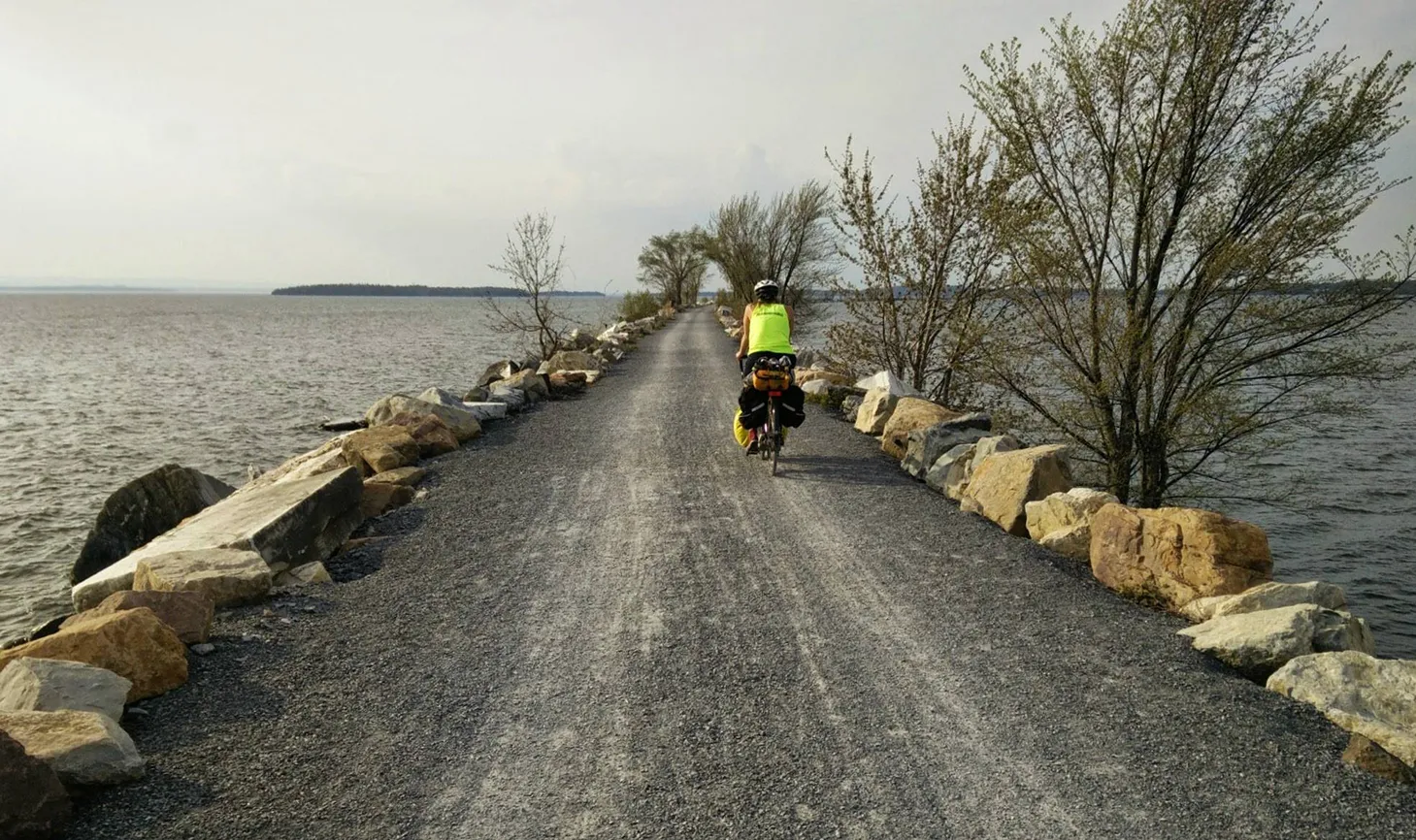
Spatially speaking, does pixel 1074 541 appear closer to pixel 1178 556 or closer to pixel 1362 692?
pixel 1178 556

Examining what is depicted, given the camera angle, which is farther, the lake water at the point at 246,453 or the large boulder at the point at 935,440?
the lake water at the point at 246,453

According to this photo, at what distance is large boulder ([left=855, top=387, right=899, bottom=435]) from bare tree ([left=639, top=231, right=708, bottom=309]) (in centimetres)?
6087

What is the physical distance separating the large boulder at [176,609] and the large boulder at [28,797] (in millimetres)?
1566

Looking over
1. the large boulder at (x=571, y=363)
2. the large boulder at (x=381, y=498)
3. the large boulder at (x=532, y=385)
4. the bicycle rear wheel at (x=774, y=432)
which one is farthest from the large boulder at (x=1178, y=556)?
the large boulder at (x=571, y=363)

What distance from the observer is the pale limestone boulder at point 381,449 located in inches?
347

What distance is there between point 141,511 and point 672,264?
67347 mm

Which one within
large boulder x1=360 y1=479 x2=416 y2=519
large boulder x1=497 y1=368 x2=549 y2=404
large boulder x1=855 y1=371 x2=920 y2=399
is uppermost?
large boulder x1=855 y1=371 x2=920 y2=399

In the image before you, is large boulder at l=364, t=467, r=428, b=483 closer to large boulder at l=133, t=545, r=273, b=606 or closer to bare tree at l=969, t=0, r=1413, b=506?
large boulder at l=133, t=545, r=273, b=606

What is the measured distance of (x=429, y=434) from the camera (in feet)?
32.9

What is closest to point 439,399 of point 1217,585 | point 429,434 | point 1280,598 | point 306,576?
point 429,434

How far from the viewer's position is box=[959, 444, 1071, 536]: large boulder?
6.69m

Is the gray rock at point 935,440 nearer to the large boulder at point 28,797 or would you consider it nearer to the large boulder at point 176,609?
the large boulder at point 176,609

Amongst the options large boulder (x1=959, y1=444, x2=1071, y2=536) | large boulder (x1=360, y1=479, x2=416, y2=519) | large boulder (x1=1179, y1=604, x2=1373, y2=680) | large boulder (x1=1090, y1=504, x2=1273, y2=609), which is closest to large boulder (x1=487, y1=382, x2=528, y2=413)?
large boulder (x1=360, y1=479, x2=416, y2=519)

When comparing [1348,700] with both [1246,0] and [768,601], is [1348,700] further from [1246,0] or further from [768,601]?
[1246,0]
